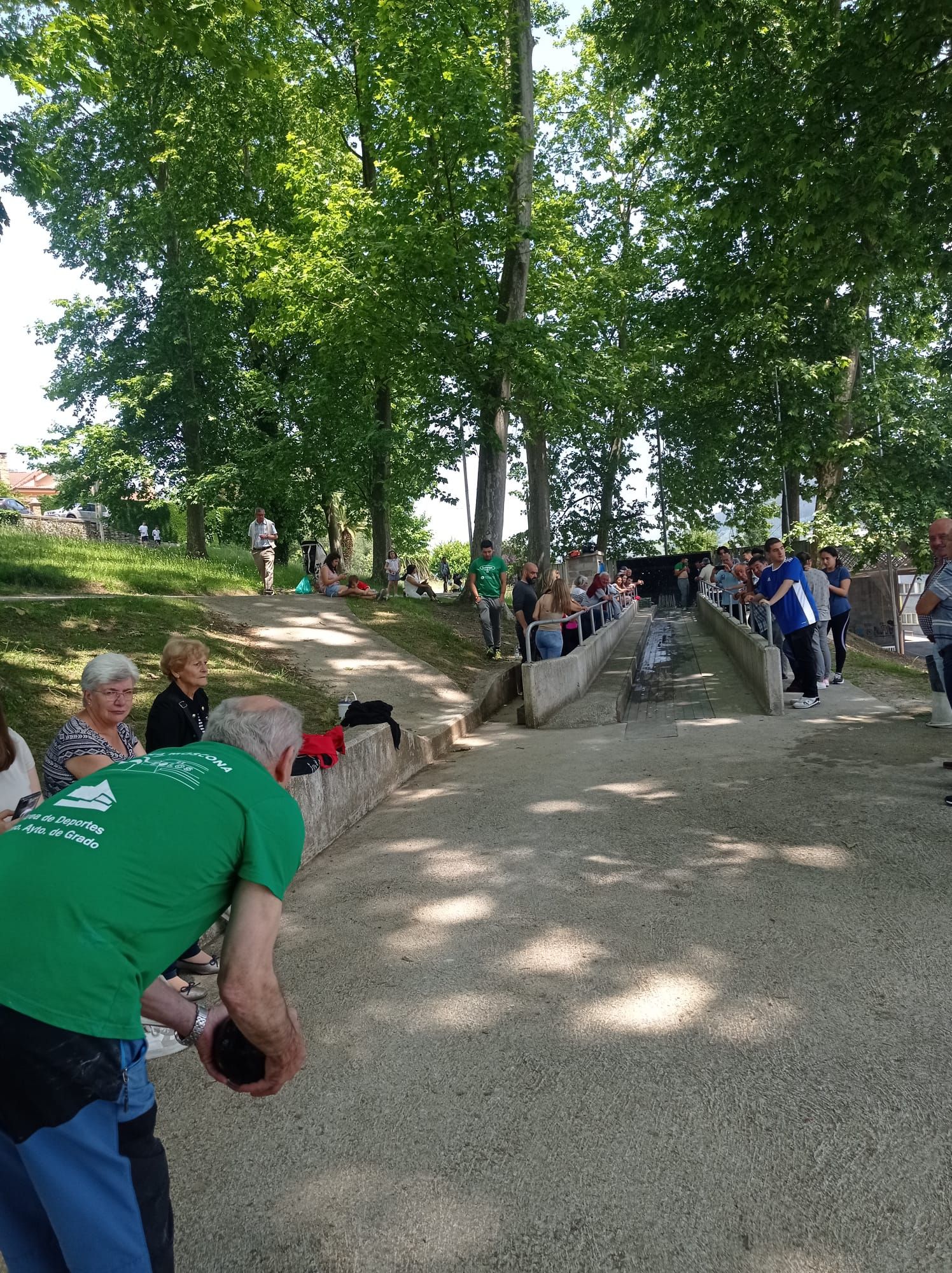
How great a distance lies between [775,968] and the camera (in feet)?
14.4

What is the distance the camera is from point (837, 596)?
1402 cm

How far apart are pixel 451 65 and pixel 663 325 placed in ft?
34.0

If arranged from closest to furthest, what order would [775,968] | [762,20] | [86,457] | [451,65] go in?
1. [775,968]
2. [762,20]
3. [451,65]
4. [86,457]

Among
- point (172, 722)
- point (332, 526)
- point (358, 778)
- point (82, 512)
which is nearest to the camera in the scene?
point (172, 722)

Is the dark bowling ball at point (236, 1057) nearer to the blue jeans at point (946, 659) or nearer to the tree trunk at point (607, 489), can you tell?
the blue jeans at point (946, 659)

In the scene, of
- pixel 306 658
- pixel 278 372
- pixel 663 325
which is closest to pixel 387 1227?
pixel 306 658

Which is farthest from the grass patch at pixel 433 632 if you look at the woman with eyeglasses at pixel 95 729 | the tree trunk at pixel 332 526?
the tree trunk at pixel 332 526

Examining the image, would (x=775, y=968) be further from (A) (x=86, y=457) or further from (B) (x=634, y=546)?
(B) (x=634, y=546)

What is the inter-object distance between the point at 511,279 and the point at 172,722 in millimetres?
17854

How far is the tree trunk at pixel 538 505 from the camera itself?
25.8 m

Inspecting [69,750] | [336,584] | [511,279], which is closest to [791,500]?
[511,279]

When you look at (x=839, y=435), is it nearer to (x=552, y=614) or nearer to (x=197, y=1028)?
(x=552, y=614)

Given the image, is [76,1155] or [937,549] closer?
[76,1155]

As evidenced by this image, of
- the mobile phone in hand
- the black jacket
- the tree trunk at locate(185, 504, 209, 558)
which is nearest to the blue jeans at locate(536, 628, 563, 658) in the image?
the black jacket
